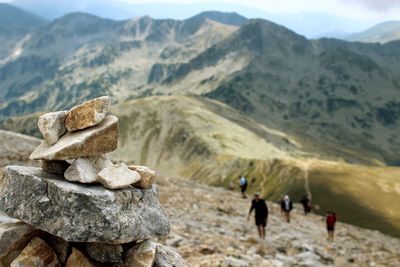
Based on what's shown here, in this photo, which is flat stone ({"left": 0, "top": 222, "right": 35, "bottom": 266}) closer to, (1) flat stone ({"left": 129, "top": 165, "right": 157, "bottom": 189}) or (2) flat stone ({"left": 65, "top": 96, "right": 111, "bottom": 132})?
(2) flat stone ({"left": 65, "top": 96, "right": 111, "bottom": 132})

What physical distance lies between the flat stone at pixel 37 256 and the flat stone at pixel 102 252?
886 mm

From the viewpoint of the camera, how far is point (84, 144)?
Result: 12.4 metres

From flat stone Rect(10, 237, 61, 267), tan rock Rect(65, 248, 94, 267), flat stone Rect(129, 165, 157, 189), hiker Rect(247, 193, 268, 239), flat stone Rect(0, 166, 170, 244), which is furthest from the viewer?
hiker Rect(247, 193, 268, 239)

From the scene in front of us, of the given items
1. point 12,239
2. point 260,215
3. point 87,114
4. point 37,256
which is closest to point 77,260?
point 37,256

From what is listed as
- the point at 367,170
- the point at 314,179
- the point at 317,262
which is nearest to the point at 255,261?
the point at 317,262

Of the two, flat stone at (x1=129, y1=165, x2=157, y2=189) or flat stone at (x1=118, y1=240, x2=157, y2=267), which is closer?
→ flat stone at (x1=118, y1=240, x2=157, y2=267)

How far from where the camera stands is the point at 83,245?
1234cm

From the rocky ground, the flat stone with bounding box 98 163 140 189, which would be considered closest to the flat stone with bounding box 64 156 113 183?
the flat stone with bounding box 98 163 140 189

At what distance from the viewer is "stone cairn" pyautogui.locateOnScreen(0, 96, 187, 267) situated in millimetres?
11469

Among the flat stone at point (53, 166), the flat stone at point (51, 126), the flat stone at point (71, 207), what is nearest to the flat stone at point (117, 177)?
the flat stone at point (71, 207)

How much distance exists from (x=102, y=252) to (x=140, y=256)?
1.01 metres

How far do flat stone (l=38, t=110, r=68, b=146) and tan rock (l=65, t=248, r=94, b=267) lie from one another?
2.82 metres

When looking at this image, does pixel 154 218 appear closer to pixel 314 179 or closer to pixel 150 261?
pixel 150 261

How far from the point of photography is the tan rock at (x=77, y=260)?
11938mm
